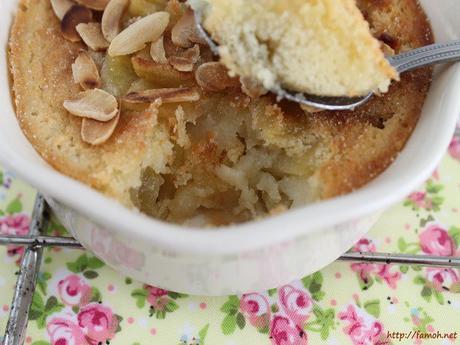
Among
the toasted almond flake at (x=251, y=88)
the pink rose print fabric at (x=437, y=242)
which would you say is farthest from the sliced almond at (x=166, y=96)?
the pink rose print fabric at (x=437, y=242)

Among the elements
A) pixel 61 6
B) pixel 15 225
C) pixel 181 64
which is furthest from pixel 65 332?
pixel 61 6

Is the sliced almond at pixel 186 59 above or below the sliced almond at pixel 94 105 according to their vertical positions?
above

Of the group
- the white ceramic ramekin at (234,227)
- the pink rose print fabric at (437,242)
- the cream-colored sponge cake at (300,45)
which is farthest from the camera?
the pink rose print fabric at (437,242)

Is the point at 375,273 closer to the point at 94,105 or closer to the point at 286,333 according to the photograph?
the point at 286,333

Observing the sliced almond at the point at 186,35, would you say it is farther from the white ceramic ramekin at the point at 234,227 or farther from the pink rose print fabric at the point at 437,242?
the pink rose print fabric at the point at 437,242

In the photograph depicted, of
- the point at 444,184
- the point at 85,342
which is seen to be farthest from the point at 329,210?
the point at 444,184

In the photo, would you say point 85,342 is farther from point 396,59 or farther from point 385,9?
point 385,9
